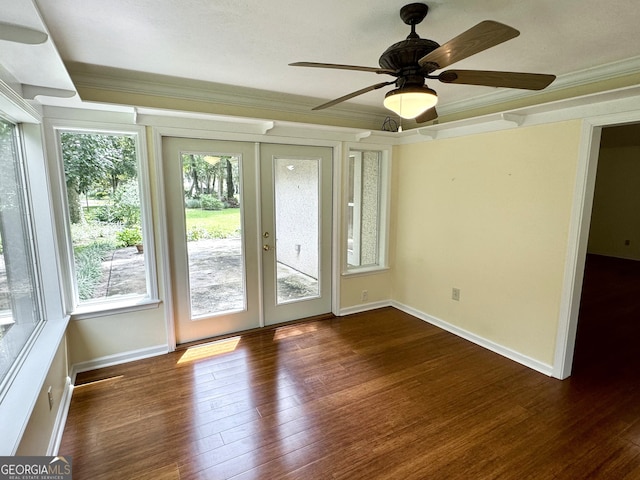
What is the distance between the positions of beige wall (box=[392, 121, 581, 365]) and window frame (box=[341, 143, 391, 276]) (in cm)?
14

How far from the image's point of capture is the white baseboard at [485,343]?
2814mm

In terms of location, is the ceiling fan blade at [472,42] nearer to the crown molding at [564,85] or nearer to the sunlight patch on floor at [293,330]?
the crown molding at [564,85]

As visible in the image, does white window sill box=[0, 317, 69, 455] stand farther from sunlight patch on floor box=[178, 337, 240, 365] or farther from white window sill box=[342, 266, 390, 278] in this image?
white window sill box=[342, 266, 390, 278]

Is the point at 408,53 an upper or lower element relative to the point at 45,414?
upper

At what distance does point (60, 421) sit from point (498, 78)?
10.5 feet

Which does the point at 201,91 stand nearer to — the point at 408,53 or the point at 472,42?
the point at 408,53

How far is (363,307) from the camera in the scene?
416cm

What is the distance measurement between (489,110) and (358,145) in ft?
4.43

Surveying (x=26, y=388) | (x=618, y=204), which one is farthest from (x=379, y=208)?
(x=618, y=204)

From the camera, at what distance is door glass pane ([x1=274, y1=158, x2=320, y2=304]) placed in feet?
11.6

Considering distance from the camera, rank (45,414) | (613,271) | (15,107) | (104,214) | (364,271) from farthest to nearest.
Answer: (613,271) < (364,271) < (104,214) < (15,107) < (45,414)

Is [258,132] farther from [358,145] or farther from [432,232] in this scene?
[432,232]

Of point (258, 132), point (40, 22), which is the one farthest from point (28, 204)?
point (258, 132)

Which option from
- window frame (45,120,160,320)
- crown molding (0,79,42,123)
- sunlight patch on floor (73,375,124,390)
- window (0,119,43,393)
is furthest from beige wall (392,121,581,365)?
window (0,119,43,393)
